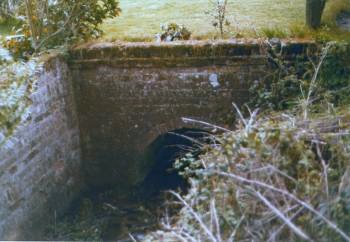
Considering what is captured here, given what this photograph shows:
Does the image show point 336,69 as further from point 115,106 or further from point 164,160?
point 164,160

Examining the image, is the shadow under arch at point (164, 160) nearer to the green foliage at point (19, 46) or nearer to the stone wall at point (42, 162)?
the stone wall at point (42, 162)

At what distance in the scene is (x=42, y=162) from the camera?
284 inches

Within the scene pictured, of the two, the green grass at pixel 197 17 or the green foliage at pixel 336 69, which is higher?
the green grass at pixel 197 17

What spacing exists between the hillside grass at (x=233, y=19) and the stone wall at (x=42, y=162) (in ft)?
4.41

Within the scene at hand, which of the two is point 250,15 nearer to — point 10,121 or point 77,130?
point 77,130

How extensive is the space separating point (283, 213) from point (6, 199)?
152 inches

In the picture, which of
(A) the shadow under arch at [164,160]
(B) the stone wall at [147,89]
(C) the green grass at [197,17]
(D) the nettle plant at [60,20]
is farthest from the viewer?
(A) the shadow under arch at [164,160]

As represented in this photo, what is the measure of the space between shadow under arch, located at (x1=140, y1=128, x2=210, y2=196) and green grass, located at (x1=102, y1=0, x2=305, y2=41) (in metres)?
1.72

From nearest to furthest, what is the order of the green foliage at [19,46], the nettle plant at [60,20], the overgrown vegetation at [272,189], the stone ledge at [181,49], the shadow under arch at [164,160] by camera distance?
the overgrown vegetation at [272,189] → the stone ledge at [181,49] → the green foliage at [19,46] → the nettle plant at [60,20] → the shadow under arch at [164,160]

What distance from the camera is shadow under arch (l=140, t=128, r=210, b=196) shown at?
8523 millimetres

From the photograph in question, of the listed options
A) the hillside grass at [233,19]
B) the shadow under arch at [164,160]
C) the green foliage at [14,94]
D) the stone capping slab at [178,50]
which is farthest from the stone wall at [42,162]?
the hillside grass at [233,19]

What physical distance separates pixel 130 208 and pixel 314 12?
4.17m

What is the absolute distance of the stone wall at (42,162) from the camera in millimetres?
6328

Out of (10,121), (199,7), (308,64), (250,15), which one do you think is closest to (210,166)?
(10,121)
